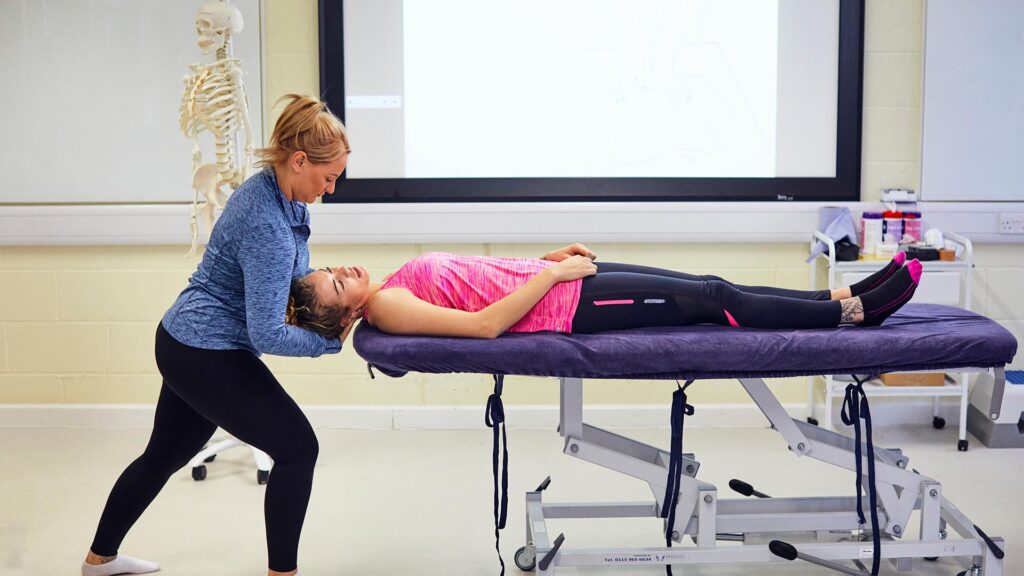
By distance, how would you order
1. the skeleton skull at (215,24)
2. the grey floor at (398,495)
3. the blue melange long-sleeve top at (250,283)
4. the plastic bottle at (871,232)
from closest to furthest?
the blue melange long-sleeve top at (250,283) < the grey floor at (398,495) < the skeleton skull at (215,24) < the plastic bottle at (871,232)

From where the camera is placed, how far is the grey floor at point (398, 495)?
8.80 feet

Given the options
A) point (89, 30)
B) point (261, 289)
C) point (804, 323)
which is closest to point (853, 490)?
point (804, 323)

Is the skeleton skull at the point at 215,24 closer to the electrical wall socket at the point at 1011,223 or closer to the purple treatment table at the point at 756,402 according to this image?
the purple treatment table at the point at 756,402

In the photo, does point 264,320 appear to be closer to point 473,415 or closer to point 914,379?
point 473,415

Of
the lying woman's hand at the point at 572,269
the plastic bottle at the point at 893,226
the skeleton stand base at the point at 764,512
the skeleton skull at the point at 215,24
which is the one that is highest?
the skeleton skull at the point at 215,24

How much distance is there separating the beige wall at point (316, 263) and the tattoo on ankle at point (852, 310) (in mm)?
1473

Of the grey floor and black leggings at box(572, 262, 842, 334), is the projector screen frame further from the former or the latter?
black leggings at box(572, 262, 842, 334)

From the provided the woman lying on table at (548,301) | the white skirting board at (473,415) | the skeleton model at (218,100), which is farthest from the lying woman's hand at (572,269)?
the white skirting board at (473,415)

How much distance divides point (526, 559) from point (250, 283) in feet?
3.33

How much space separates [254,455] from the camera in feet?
11.1

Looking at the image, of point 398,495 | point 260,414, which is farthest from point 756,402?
point 398,495

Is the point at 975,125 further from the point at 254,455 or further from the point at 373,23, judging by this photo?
the point at 254,455

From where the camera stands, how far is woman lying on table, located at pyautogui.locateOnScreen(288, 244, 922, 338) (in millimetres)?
2244

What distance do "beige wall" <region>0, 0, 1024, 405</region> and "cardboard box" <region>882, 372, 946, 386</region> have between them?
36cm
